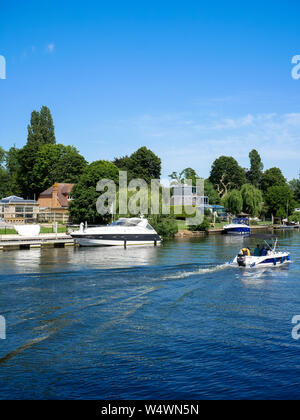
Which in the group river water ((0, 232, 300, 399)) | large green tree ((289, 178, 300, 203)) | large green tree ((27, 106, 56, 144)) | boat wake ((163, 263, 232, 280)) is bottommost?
river water ((0, 232, 300, 399))

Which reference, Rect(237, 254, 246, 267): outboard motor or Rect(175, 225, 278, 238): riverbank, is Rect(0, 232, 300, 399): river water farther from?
Rect(175, 225, 278, 238): riverbank

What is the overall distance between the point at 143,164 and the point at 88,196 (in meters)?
46.9

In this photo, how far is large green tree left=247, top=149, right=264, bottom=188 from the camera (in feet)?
489

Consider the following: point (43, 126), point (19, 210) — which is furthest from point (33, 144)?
point (19, 210)

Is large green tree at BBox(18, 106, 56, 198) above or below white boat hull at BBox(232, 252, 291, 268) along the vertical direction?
above

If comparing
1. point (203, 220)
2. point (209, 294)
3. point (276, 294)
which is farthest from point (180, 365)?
point (203, 220)

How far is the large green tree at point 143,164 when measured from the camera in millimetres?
111688

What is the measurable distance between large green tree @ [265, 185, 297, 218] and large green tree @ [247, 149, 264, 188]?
22647 mm

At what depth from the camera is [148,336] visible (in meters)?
16.2

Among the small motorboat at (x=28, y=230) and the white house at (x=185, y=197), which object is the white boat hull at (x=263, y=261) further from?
the white house at (x=185, y=197)

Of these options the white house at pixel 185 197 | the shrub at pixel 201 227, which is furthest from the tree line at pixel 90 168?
the shrub at pixel 201 227

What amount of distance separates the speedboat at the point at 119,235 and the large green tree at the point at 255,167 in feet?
332

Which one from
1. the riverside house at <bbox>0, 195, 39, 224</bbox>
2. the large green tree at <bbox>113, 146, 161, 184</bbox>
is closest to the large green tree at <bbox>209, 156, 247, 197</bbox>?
the large green tree at <bbox>113, 146, 161, 184</bbox>

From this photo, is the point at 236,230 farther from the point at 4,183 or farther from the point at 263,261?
the point at 4,183
